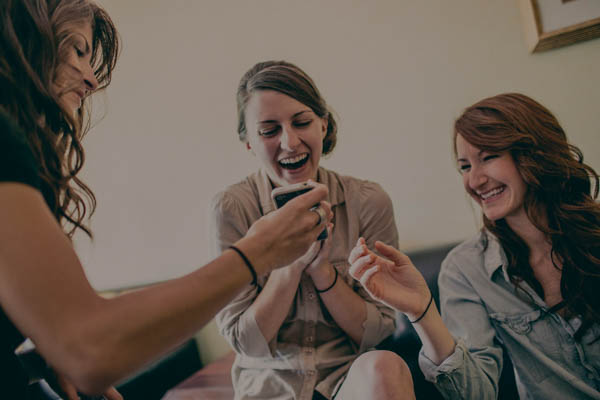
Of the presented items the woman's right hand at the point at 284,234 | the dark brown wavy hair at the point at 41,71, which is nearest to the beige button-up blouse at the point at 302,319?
the woman's right hand at the point at 284,234

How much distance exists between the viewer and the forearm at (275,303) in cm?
109

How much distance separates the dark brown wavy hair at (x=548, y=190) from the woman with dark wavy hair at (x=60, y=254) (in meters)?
0.65

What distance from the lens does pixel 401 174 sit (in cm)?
186

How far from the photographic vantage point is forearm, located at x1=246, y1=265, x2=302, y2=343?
42.9 inches

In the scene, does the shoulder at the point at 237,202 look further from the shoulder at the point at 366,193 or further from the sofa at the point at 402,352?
the sofa at the point at 402,352

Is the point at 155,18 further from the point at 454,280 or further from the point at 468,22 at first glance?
the point at 454,280

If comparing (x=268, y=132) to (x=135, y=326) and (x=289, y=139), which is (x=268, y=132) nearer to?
(x=289, y=139)

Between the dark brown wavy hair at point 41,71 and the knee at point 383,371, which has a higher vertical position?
the dark brown wavy hair at point 41,71

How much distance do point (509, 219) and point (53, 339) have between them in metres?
1.21

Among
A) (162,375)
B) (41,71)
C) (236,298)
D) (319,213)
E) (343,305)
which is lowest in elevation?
(162,375)

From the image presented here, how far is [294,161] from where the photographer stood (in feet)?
4.06

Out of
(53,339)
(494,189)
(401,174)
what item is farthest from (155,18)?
(53,339)

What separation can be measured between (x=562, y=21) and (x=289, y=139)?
1266 millimetres

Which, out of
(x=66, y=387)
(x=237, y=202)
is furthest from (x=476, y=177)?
(x=66, y=387)
